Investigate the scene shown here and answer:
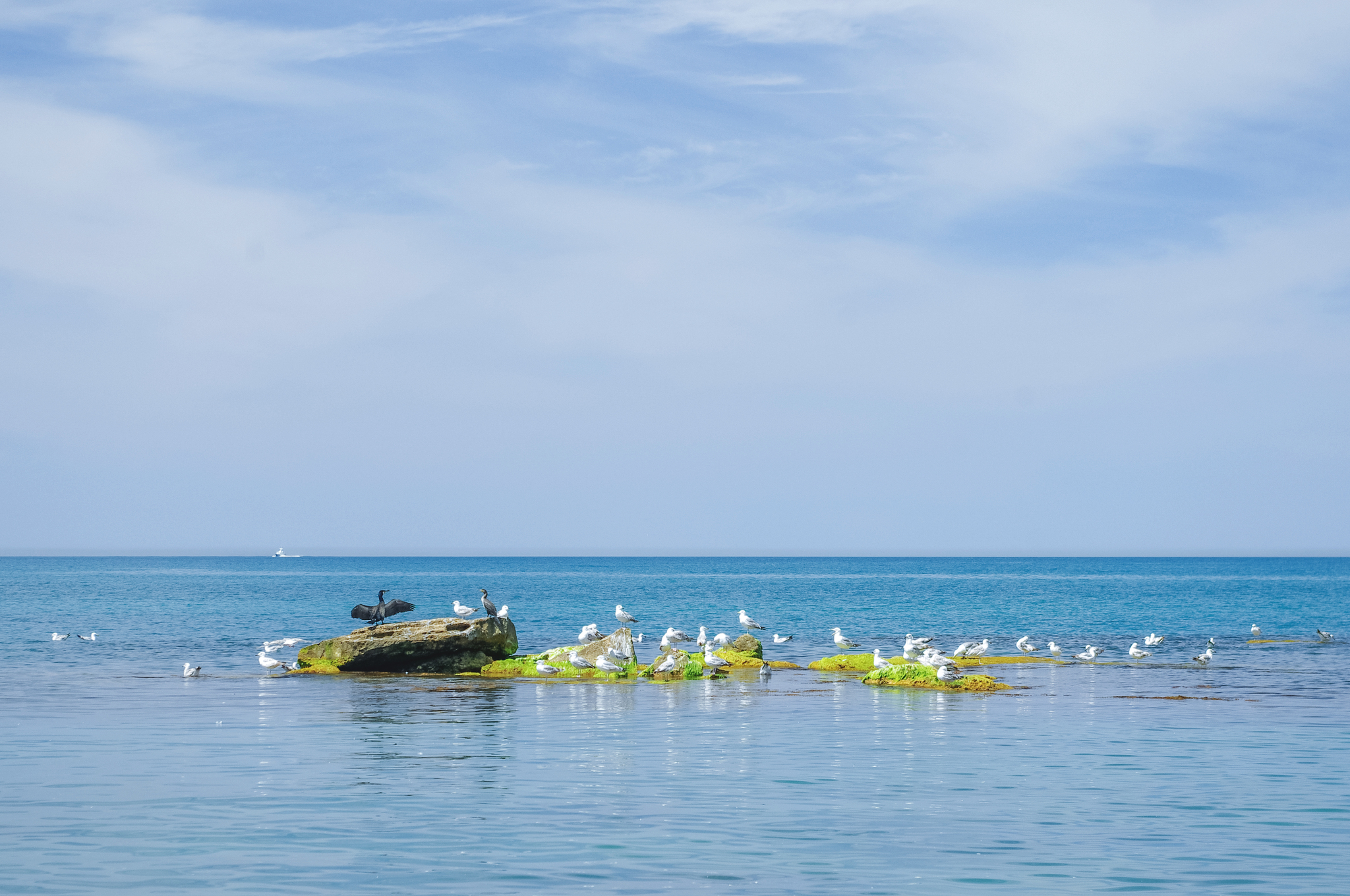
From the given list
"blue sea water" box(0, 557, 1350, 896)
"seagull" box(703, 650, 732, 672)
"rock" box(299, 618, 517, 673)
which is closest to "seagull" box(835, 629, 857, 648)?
"seagull" box(703, 650, 732, 672)

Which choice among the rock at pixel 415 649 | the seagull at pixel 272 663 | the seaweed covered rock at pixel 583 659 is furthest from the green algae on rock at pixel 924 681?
the seagull at pixel 272 663

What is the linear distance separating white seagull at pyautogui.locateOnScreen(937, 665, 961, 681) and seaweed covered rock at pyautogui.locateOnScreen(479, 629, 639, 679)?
835cm

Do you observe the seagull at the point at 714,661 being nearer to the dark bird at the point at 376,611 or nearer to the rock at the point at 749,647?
the rock at the point at 749,647

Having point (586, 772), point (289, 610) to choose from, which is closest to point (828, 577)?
point (289, 610)

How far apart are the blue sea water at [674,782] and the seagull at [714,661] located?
1042 millimetres

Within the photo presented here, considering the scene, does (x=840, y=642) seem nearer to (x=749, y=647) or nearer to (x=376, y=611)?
(x=749, y=647)

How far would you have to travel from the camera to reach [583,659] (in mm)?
34188

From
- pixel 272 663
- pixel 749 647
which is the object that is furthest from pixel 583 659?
pixel 272 663

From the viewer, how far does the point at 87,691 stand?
3016 cm

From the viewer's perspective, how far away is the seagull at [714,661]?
116 ft

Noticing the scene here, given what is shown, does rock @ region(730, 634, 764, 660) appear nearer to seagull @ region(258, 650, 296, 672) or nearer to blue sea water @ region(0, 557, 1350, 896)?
blue sea water @ region(0, 557, 1350, 896)

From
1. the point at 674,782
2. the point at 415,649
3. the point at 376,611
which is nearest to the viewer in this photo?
the point at 674,782

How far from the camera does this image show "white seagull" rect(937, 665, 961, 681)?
3058 centimetres

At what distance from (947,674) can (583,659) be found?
10.0 metres
